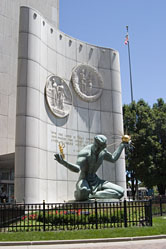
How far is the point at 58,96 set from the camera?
20.1m

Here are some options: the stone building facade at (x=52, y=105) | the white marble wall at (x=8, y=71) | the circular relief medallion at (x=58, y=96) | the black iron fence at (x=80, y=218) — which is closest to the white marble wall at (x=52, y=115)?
the stone building facade at (x=52, y=105)

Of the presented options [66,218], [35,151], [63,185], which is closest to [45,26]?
[35,151]

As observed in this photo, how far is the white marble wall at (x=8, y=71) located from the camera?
2425 centimetres

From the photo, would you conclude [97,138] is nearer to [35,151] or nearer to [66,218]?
[35,151]

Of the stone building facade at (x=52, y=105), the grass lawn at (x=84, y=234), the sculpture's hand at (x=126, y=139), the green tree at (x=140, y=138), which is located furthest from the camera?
the green tree at (x=140, y=138)

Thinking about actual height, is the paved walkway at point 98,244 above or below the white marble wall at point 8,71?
below

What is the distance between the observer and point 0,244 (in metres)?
8.63

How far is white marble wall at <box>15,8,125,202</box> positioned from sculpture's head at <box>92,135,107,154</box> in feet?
11.0

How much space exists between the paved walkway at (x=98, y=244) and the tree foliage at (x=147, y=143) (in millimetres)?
22224

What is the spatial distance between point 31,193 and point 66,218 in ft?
17.3

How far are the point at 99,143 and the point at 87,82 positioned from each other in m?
7.31

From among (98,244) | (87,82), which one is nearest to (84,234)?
(98,244)

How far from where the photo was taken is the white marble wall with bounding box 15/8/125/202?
1712cm

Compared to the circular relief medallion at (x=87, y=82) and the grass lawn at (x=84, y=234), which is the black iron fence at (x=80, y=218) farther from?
the circular relief medallion at (x=87, y=82)
